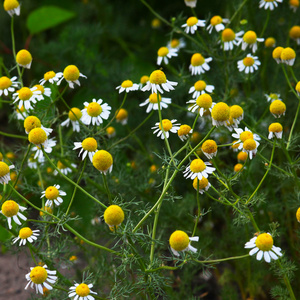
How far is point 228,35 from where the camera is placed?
1490 mm

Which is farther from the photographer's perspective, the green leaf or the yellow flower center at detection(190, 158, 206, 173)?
the green leaf

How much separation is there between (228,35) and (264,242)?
0.82m

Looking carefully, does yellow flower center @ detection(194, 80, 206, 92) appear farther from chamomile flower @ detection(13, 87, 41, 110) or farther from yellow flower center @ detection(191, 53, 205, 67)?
chamomile flower @ detection(13, 87, 41, 110)

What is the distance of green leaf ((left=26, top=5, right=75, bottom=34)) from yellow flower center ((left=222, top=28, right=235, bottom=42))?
958 millimetres

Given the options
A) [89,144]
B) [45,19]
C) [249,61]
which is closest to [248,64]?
[249,61]

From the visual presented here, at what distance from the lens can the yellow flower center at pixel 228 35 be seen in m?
1.49

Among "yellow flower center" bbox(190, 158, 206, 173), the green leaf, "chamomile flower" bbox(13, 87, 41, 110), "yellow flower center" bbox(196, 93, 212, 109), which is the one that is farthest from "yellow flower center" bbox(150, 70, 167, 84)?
the green leaf

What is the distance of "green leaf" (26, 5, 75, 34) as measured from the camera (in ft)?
7.02

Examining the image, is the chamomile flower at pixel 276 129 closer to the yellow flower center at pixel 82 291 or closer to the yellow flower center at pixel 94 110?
the yellow flower center at pixel 94 110

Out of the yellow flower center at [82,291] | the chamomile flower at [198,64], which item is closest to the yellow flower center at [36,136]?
the yellow flower center at [82,291]

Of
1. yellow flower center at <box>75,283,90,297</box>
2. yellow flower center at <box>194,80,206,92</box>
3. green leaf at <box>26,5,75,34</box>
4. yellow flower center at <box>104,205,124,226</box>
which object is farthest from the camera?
green leaf at <box>26,5,75,34</box>

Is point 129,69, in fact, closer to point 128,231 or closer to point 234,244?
point 234,244

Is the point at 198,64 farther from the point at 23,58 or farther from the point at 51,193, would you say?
the point at 51,193

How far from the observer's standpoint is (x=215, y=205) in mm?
1680
